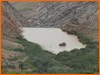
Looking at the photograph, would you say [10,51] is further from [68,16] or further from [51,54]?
[68,16]

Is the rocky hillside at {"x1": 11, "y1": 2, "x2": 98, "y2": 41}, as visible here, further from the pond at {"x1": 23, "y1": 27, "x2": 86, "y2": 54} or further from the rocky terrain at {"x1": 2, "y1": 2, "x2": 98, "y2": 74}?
the pond at {"x1": 23, "y1": 27, "x2": 86, "y2": 54}

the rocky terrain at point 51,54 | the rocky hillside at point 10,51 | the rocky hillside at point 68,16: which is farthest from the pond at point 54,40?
the rocky hillside at point 68,16

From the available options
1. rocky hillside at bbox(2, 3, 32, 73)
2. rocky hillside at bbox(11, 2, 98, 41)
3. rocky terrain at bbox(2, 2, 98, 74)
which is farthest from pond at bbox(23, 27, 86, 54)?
rocky hillside at bbox(11, 2, 98, 41)

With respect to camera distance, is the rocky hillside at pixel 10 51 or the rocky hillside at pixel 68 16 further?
the rocky hillside at pixel 68 16

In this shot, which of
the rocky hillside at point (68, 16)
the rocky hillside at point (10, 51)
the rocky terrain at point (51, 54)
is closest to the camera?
the rocky hillside at point (10, 51)

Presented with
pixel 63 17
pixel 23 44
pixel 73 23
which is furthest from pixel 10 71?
pixel 63 17

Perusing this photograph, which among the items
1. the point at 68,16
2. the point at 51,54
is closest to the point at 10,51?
the point at 51,54

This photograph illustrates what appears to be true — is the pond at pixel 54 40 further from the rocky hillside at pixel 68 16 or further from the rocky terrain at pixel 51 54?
the rocky hillside at pixel 68 16
